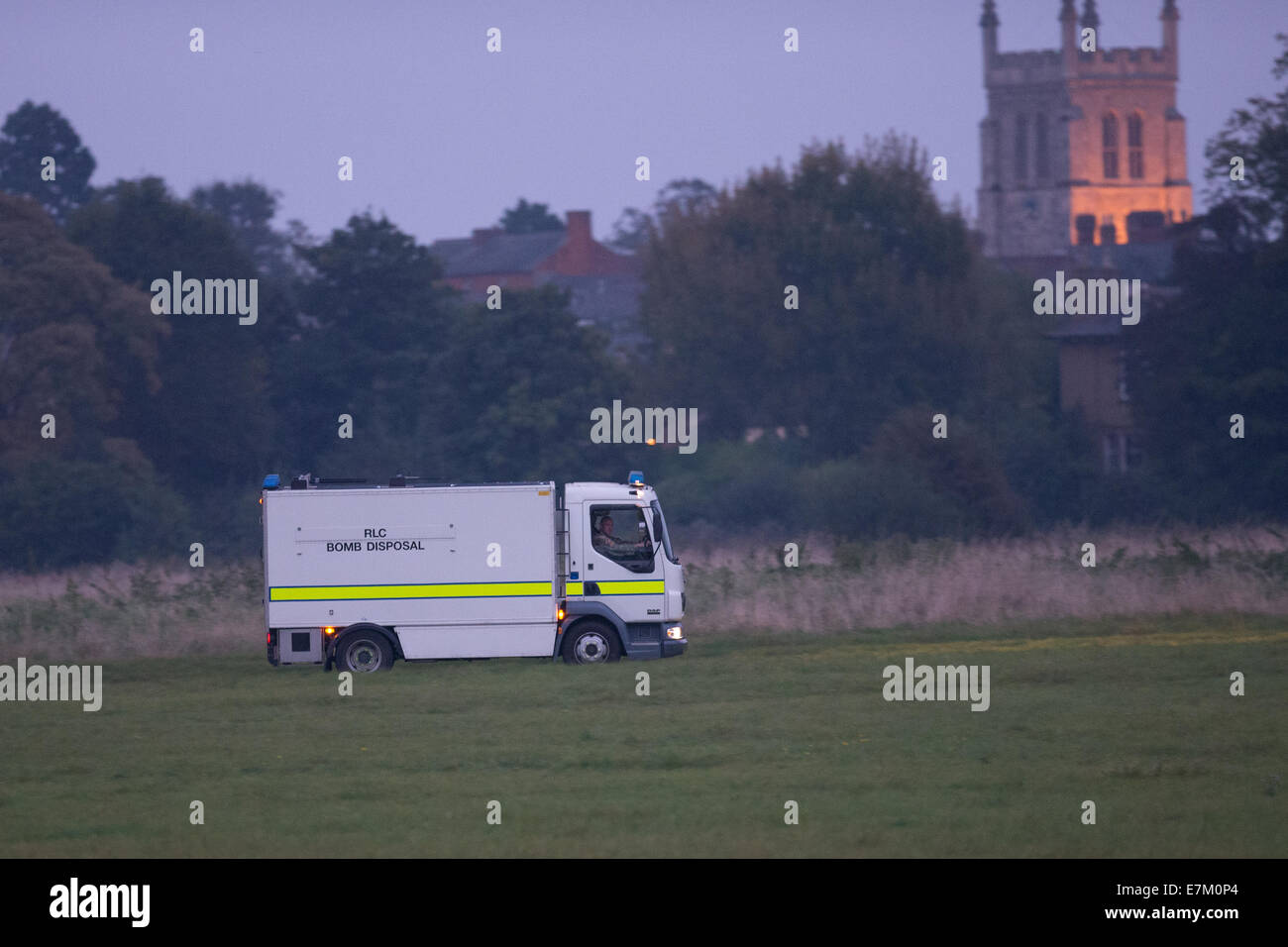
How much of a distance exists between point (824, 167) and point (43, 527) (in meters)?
35.8

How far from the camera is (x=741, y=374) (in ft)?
231

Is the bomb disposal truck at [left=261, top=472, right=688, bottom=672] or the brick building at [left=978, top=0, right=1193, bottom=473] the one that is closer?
the bomb disposal truck at [left=261, top=472, right=688, bottom=672]

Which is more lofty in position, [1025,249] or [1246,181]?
[1025,249]

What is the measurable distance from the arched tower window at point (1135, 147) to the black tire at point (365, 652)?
12812cm

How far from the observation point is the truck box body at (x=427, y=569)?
23609 millimetres

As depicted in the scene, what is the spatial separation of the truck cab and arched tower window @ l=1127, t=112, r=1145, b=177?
414 ft

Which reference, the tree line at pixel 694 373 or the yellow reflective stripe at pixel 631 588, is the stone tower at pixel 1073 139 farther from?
the yellow reflective stripe at pixel 631 588

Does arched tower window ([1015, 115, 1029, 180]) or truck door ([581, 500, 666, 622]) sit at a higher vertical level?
arched tower window ([1015, 115, 1029, 180])

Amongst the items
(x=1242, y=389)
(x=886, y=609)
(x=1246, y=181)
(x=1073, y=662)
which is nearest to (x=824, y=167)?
(x=1246, y=181)

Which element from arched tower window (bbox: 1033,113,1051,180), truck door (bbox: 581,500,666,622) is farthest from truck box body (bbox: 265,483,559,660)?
arched tower window (bbox: 1033,113,1051,180)

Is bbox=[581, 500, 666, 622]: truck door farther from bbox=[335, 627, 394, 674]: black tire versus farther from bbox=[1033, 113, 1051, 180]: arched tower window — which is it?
bbox=[1033, 113, 1051, 180]: arched tower window

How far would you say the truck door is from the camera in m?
24.0

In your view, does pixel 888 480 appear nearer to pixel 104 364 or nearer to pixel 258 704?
pixel 104 364

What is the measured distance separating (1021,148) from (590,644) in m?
123
